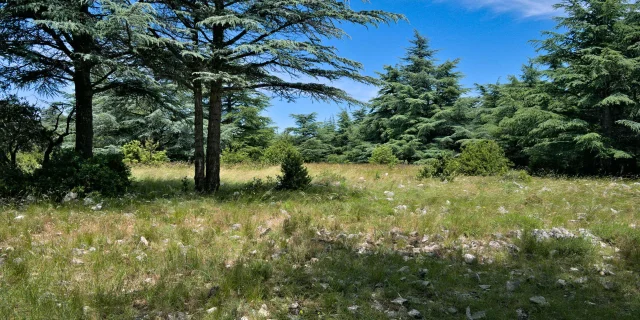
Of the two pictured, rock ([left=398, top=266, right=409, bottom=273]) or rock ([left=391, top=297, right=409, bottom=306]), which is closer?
rock ([left=391, top=297, right=409, bottom=306])

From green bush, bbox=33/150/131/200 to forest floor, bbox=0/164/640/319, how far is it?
985 mm

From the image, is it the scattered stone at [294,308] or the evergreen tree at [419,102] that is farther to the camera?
the evergreen tree at [419,102]

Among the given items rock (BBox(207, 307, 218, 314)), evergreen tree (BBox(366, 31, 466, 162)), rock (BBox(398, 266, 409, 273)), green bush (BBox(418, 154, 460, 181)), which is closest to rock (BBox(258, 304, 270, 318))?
rock (BBox(207, 307, 218, 314))

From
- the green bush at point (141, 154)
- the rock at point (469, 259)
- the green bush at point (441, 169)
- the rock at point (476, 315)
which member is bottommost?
the rock at point (476, 315)

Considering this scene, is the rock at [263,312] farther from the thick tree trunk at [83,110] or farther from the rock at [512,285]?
the thick tree trunk at [83,110]

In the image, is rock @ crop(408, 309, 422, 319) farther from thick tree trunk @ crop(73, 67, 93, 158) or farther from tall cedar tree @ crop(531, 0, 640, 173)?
tall cedar tree @ crop(531, 0, 640, 173)

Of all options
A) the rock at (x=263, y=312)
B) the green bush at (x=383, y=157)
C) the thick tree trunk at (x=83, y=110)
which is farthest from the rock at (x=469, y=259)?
the green bush at (x=383, y=157)

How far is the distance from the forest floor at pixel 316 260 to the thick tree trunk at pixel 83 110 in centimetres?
317

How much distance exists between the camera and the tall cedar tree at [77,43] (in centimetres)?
807

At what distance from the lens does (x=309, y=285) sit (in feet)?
13.9

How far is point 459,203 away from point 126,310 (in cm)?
790

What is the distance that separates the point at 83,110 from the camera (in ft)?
34.8

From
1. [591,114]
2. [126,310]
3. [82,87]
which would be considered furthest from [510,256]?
[591,114]

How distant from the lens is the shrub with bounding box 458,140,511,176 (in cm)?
1515
